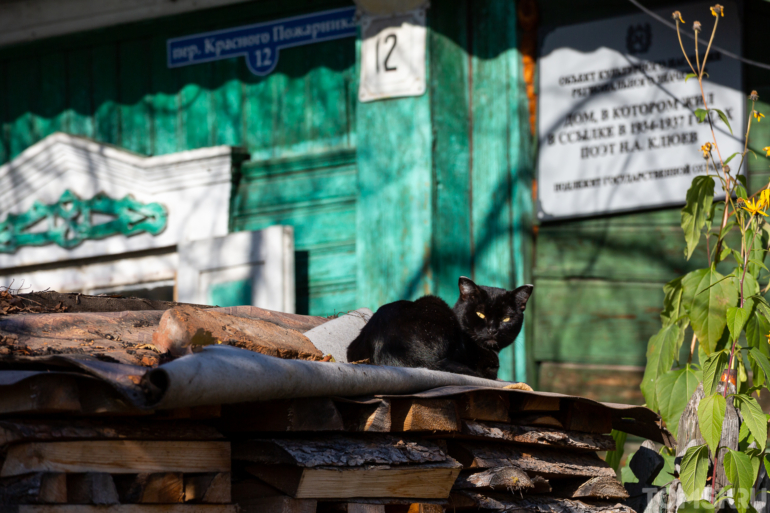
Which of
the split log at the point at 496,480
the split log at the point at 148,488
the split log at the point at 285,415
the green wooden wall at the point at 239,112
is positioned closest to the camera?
the split log at the point at 148,488

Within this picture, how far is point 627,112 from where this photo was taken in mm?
4426

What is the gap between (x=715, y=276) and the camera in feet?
8.83

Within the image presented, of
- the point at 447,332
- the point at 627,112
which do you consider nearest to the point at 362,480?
the point at 447,332

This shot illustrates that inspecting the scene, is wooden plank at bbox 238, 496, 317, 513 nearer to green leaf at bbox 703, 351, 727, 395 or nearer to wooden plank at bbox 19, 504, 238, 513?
wooden plank at bbox 19, 504, 238, 513

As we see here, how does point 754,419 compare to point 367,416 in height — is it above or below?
below

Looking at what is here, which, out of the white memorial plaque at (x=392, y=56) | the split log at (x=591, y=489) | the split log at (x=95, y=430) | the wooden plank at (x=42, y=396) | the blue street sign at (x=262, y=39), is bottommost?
the split log at (x=591, y=489)

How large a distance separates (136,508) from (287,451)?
347 millimetres

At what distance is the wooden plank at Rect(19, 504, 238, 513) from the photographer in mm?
1453

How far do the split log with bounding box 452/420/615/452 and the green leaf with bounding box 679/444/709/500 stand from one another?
0.30 metres

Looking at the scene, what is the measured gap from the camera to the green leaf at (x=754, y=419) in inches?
94.7

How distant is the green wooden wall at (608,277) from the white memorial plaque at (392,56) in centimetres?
82

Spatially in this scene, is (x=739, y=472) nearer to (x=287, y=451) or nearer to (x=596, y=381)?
(x=287, y=451)

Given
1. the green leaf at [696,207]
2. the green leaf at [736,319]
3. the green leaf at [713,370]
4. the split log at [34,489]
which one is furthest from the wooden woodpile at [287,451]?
the green leaf at [696,207]

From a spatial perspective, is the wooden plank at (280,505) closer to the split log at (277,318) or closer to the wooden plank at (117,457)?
the wooden plank at (117,457)
